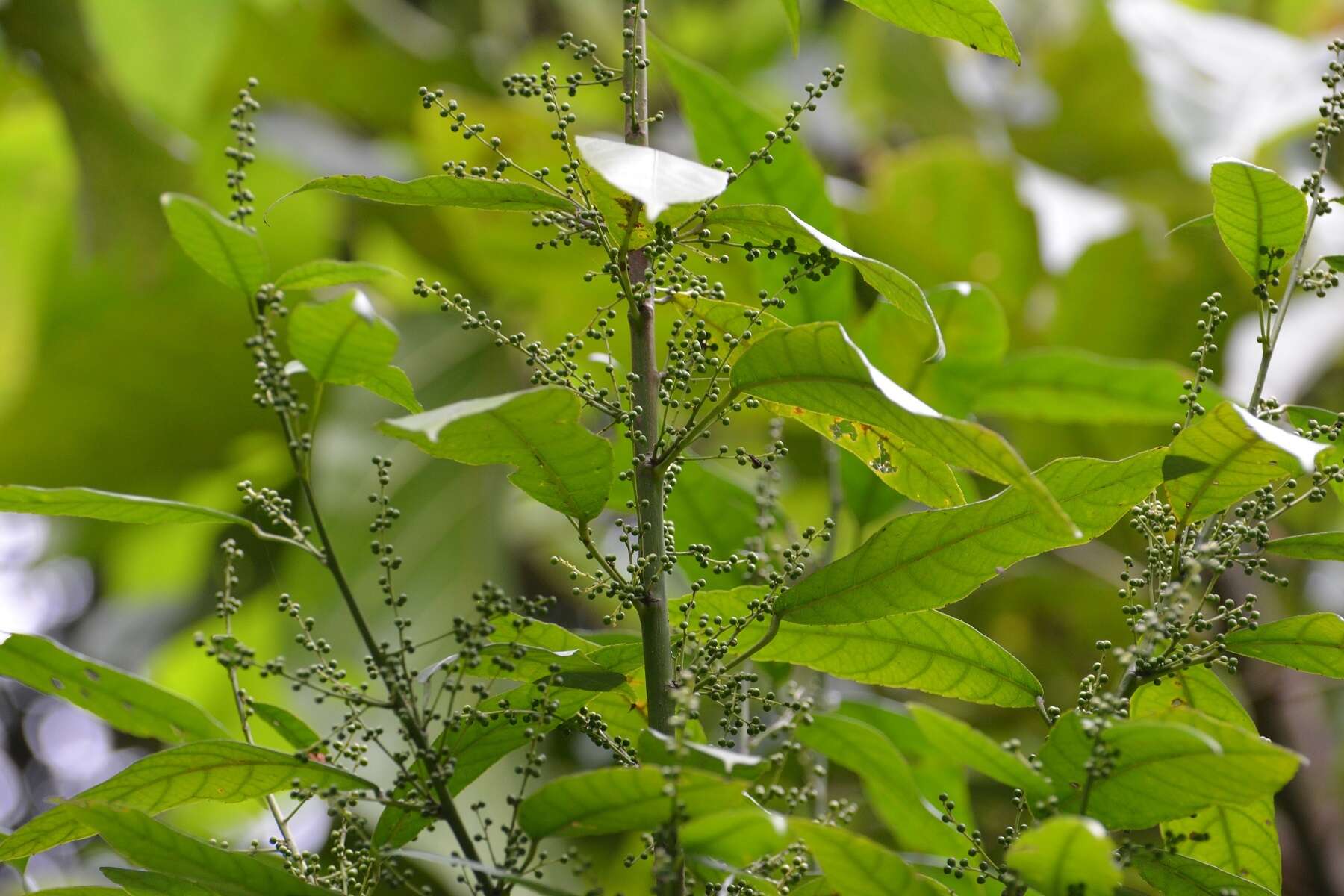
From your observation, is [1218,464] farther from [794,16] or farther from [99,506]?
[99,506]

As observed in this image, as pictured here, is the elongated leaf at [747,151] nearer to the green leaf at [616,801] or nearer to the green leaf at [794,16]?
the green leaf at [794,16]

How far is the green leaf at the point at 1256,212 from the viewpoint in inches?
17.5

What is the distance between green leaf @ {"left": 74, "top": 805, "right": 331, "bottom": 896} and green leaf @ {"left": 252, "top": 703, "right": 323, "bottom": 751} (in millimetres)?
91

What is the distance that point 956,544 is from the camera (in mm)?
413

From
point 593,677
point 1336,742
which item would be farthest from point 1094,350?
point 593,677

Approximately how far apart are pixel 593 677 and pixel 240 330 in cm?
142

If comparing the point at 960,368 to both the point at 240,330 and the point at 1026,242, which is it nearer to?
the point at 1026,242

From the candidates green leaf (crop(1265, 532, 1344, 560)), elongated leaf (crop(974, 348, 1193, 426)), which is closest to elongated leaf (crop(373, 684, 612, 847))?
green leaf (crop(1265, 532, 1344, 560))

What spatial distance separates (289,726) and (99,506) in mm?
118

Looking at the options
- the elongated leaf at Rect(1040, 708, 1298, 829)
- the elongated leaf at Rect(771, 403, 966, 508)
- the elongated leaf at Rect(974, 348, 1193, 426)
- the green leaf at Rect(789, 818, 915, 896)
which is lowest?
the green leaf at Rect(789, 818, 915, 896)

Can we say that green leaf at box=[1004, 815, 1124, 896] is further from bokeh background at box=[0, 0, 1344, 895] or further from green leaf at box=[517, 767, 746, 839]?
bokeh background at box=[0, 0, 1344, 895]

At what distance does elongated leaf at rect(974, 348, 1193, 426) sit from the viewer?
0.74m

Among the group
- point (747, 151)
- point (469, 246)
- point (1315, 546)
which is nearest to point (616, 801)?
point (1315, 546)

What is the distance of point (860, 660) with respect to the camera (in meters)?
0.47
